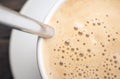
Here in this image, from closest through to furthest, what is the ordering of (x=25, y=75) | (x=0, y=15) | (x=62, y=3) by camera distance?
1. (x=0, y=15)
2. (x=62, y=3)
3. (x=25, y=75)

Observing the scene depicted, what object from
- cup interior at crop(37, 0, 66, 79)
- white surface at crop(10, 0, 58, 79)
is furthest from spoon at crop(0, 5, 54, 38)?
white surface at crop(10, 0, 58, 79)

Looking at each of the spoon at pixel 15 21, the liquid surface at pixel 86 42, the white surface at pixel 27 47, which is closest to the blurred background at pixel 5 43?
the white surface at pixel 27 47

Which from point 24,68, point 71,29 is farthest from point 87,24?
point 24,68

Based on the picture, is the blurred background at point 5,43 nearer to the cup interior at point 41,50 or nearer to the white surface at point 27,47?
the white surface at point 27,47

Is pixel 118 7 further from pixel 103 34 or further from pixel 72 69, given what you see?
pixel 72 69

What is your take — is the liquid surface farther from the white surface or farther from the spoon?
the spoon

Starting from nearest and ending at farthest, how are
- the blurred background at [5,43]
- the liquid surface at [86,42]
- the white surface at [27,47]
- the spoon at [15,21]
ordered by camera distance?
the spoon at [15,21] → the liquid surface at [86,42] → the white surface at [27,47] → the blurred background at [5,43]
